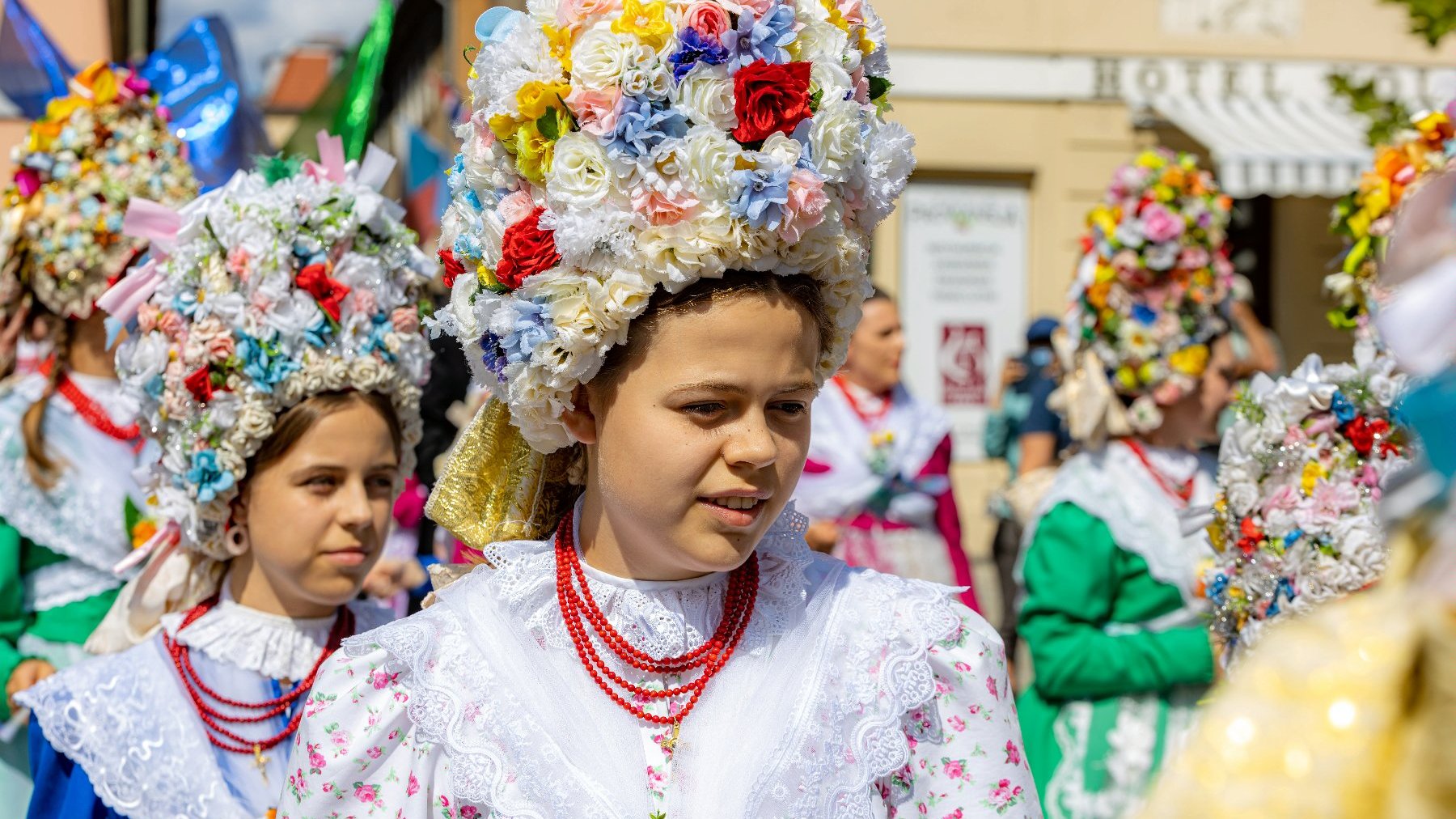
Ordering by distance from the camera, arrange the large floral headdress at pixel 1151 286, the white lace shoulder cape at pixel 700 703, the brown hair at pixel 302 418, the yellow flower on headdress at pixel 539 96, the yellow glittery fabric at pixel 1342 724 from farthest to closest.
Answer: the large floral headdress at pixel 1151 286
the brown hair at pixel 302 418
the yellow flower on headdress at pixel 539 96
the white lace shoulder cape at pixel 700 703
the yellow glittery fabric at pixel 1342 724

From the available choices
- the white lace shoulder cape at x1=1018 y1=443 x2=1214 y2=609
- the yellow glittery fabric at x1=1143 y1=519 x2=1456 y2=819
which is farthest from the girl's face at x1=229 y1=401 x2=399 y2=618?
the yellow glittery fabric at x1=1143 y1=519 x2=1456 y2=819

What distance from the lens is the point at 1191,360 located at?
487 centimetres

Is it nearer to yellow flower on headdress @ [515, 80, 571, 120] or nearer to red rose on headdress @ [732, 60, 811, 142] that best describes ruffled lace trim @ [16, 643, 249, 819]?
yellow flower on headdress @ [515, 80, 571, 120]

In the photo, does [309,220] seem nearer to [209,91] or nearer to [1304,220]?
[209,91]

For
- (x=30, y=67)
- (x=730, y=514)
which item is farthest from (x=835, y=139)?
(x=30, y=67)

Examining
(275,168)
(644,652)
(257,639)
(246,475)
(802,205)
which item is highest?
(275,168)

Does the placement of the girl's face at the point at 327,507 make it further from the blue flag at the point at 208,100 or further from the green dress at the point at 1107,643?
the green dress at the point at 1107,643

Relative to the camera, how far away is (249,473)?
134 inches

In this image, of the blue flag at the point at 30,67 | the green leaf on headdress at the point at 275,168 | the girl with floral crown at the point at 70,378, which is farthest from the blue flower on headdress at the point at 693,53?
the blue flag at the point at 30,67

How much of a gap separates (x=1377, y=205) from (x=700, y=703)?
1.85 m

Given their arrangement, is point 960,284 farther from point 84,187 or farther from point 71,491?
point 71,491

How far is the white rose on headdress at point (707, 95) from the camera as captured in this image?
2.21m

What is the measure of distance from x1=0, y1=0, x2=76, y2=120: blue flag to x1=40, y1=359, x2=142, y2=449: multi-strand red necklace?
929 millimetres

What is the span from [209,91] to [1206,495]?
3334mm
